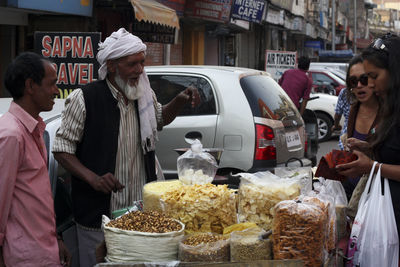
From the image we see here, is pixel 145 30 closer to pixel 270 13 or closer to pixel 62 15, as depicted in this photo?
pixel 62 15

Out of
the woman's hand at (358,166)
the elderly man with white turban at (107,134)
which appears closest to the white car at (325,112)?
the elderly man with white turban at (107,134)

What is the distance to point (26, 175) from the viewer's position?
305 cm

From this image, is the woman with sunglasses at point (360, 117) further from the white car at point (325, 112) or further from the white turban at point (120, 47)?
the white car at point (325, 112)

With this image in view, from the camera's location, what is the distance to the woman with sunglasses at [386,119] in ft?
10.2

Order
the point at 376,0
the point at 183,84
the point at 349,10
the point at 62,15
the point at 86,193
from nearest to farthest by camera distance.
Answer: the point at 86,193 < the point at 183,84 < the point at 62,15 < the point at 349,10 < the point at 376,0

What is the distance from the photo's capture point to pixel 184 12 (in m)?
18.2

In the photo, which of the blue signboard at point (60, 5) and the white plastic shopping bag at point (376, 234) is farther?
the blue signboard at point (60, 5)

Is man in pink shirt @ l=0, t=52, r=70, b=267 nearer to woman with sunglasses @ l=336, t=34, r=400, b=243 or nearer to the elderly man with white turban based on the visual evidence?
the elderly man with white turban

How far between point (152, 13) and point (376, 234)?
30.8 feet

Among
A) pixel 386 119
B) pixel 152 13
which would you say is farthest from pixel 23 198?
pixel 152 13

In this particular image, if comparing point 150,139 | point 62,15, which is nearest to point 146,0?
point 62,15

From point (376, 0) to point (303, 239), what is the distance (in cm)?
12870

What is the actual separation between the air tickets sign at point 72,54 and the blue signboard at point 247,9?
1226 centimetres

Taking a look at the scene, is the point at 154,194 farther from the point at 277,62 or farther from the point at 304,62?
the point at 277,62
